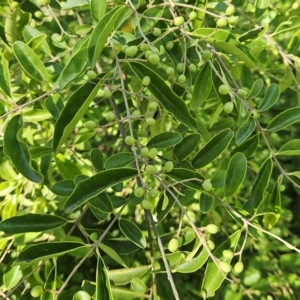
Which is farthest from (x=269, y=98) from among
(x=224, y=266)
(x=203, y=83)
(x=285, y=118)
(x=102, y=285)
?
(x=102, y=285)

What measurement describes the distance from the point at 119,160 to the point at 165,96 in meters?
0.15

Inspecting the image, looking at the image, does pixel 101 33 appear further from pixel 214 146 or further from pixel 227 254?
pixel 227 254

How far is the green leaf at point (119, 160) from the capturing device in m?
0.80

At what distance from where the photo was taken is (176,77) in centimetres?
96

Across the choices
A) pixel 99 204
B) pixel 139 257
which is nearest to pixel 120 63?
pixel 99 204

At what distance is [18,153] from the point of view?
2.93 ft

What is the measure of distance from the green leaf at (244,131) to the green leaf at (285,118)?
75 millimetres

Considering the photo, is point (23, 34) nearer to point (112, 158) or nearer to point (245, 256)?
point (112, 158)

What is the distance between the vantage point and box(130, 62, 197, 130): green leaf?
0.82 meters

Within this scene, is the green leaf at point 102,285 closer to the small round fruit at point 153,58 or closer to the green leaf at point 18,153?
the green leaf at point 18,153

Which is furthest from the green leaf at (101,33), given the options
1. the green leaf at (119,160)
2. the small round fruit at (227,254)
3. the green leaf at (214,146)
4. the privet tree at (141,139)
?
the small round fruit at (227,254)

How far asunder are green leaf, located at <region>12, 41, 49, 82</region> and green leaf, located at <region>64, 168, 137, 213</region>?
0.34 m

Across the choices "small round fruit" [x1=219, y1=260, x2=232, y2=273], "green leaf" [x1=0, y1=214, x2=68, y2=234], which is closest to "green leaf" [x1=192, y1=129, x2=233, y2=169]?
"small round fruit" [x1=219, y1=260, x2=232, y2=273]

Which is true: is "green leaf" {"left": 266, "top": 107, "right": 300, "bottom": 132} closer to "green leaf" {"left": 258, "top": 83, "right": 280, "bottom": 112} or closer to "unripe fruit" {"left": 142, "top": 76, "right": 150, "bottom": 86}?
"green leaf" {"left": 258, "top": 83, "right": 280, "bottom": 112}
